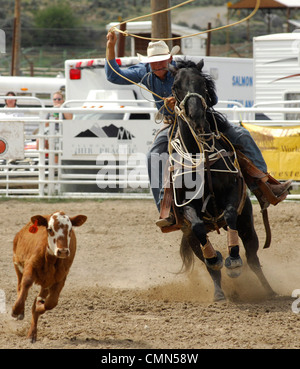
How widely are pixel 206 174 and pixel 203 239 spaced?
55 cm

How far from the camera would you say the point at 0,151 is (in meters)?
10.5

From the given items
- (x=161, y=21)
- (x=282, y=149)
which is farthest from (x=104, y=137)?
(x=282, y=149)

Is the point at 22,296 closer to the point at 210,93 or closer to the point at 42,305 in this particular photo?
the point at 42,305

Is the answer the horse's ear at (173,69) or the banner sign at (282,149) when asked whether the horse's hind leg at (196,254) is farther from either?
the banner sign at (282,149)

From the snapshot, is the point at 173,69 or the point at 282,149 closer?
the point at 173,69

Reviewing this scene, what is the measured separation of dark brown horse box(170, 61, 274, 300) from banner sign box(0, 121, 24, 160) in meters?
5.62

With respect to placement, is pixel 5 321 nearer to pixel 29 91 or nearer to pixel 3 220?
pixel 3 220

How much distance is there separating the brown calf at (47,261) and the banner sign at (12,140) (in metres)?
6.37

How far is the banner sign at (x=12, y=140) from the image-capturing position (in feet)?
34.7

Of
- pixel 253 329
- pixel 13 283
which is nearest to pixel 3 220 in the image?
pixel 13 283

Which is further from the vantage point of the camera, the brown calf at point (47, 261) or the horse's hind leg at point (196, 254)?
the horse's hind leg at point (196, 254)

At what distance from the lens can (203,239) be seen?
5156 millimetres

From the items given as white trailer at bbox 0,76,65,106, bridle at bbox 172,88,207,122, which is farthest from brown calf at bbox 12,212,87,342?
white trailer at bbox 0,76,65,106

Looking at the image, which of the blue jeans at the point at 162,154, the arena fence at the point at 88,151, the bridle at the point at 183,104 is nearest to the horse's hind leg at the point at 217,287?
the blue jeans at the point at 162,154
